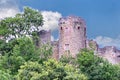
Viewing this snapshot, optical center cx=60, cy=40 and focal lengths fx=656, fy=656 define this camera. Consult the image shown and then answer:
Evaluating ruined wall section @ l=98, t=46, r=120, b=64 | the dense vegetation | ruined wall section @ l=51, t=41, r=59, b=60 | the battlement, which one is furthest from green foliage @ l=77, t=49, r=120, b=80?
the battlement

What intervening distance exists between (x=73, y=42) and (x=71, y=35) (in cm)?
78

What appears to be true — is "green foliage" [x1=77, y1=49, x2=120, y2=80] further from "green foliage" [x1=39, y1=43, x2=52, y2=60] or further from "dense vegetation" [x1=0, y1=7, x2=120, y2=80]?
"green foliage" [x1=39, y1=43, x2=52, y2=60]

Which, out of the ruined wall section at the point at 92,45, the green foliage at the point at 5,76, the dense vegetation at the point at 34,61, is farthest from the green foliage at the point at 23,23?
the green foliage at the point at 5,76

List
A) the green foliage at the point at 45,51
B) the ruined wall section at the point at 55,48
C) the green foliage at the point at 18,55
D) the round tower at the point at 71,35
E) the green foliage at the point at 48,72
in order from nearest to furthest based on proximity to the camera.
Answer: the green foliage at the point at 48,72 → the green foliage at the point at 18,55 → the green foliage at the point at 45,51 → the round tower at the point at 71,35 → the ruined wall section at the point at 55,48

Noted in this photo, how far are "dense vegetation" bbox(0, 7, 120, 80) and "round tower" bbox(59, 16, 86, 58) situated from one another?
3.30ft

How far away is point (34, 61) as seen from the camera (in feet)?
216

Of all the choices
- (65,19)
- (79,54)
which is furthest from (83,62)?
(65,19)

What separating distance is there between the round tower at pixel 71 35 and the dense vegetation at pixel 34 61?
1005 mm

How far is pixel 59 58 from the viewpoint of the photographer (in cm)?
6888

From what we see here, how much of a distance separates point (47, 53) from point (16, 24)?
6.35 metres

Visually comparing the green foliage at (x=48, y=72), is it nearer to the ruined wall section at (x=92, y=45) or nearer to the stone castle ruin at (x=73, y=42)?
the stone castle ruin at (x=73, y=42)

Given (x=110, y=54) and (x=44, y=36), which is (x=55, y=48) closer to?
(x=44, y=36)

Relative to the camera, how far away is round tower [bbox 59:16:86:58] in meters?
69.2

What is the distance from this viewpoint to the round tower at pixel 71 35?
227 feet
